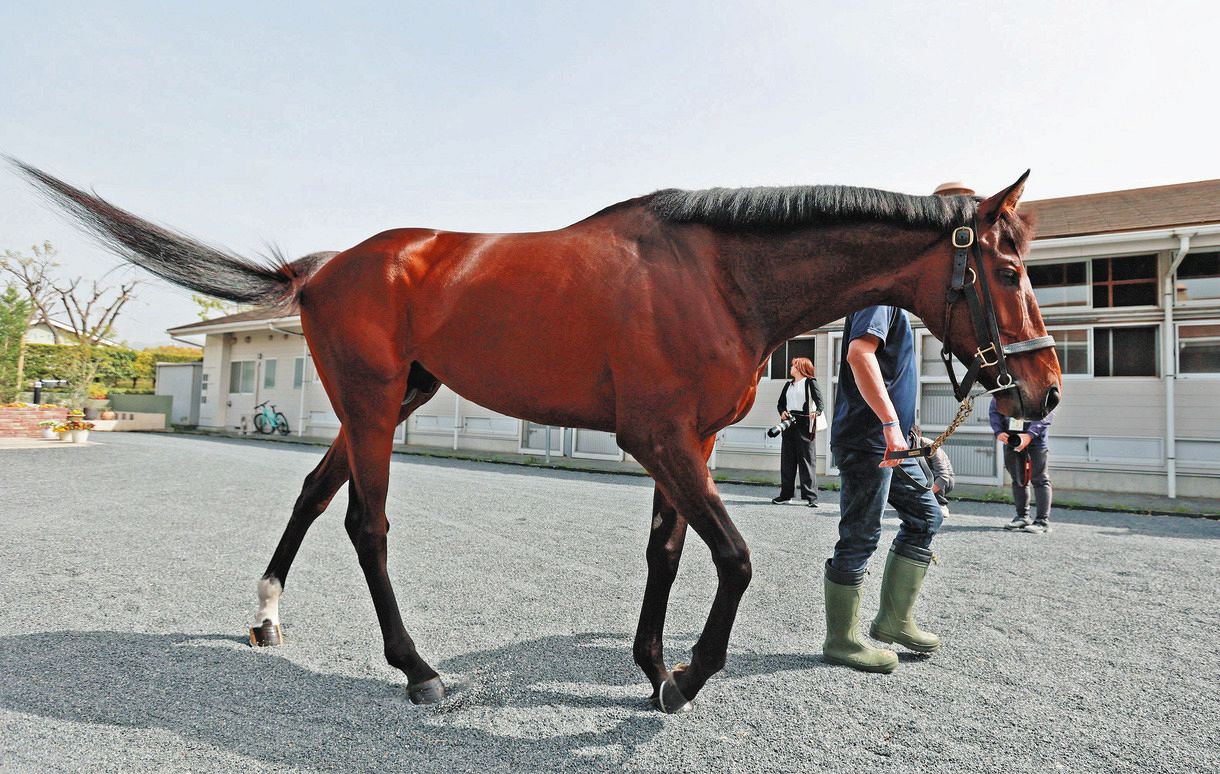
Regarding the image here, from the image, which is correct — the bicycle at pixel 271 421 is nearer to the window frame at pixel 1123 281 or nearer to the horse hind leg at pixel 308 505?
the horse hind leg at pixel 308 505

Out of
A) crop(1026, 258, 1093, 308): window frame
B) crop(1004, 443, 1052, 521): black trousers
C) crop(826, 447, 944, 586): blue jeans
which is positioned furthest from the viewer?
crop(1026, 258, 1093, 308): window frame

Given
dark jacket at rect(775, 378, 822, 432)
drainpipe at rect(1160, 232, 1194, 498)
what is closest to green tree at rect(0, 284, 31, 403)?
dark jacket at rect(775, 378, 822, 432)

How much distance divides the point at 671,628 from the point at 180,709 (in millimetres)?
2082

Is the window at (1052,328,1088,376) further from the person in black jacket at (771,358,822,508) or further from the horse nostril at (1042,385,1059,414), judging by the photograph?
the horse nostril at (1042,385,1059,414)

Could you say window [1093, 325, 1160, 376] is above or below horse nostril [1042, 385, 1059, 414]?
above

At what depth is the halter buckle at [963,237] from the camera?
2139 mm

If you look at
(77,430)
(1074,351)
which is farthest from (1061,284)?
(77,430)

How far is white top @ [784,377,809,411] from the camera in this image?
27.5ft

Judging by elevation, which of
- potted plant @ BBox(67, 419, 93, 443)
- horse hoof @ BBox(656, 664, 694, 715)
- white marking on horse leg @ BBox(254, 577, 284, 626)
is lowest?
horse hoof @ BBox(656, 664, 694, 715)

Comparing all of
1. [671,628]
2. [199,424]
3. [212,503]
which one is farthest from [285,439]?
[671,628]

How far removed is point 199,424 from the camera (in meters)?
24.1

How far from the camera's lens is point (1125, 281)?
9.97 metres

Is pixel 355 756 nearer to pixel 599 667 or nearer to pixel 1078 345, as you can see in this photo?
pixel 599 667

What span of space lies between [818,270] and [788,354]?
10.7 meters
